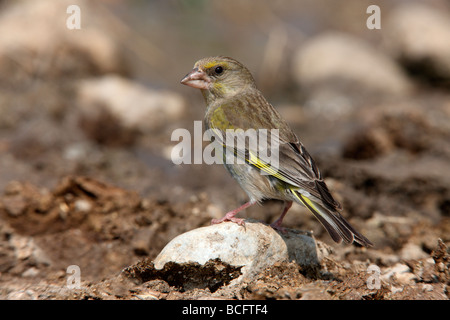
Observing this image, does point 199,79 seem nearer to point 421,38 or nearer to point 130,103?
point 130,103

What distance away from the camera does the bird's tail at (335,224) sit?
14.5 ft

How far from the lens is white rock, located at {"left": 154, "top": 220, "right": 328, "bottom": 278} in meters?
4.48

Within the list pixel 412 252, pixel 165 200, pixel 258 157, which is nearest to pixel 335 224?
pixel 258 157

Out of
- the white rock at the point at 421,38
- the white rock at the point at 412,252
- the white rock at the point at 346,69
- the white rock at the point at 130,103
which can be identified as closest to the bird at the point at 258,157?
the white rock at the point at 412,252

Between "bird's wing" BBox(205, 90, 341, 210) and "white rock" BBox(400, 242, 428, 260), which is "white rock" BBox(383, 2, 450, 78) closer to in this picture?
"white rock" BBox(400, 242, 428, 260)

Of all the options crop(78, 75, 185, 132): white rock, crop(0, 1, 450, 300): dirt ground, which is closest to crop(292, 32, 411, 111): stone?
crop(0, 1, 450, 300): dirt ground

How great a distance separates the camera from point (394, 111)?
9930 millimetres

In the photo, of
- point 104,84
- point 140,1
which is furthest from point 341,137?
point 140,1

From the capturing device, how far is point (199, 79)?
580 centimetres

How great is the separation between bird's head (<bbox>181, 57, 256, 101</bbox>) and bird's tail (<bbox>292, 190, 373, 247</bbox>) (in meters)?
1.50

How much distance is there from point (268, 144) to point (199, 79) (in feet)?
3.74

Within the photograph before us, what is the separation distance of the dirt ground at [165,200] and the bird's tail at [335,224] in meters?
0.32

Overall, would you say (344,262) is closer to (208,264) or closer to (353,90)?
(208,264)

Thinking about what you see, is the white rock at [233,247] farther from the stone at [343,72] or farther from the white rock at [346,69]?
the white rock at [346,69]
